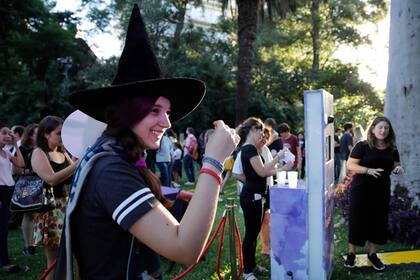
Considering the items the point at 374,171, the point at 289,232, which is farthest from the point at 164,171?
the point at 374,171

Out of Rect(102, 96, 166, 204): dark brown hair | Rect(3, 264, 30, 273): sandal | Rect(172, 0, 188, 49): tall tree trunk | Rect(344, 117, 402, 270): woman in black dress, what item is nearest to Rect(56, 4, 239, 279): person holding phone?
Rect(102, 96, 166, 204): dark brown hair

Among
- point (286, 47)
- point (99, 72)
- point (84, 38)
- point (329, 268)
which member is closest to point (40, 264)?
point (329, 268)

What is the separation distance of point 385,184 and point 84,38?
87.6 feet

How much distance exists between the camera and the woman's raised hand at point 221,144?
1.43m

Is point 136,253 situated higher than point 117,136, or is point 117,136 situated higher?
point 117,136

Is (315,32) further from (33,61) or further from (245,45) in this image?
(33,61)

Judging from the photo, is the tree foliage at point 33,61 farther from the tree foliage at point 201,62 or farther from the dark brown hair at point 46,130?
the dark brown hair at point 46,130

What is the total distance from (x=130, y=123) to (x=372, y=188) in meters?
4.25

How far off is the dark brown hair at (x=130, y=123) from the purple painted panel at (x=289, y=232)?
9.96 ft

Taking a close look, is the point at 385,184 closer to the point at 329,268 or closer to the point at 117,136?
the point at 329,268

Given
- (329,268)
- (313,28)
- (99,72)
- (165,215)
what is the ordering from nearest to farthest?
(165,215)
(329,268)
(99,72)
(313,28)

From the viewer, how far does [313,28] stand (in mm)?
29609

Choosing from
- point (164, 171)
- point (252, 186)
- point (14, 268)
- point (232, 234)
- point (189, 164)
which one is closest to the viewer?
point (232, 234)

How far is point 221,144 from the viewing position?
145 cm
